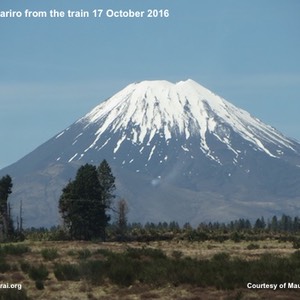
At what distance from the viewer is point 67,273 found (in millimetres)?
37188

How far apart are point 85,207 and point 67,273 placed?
2078 inches

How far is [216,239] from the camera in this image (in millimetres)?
86875

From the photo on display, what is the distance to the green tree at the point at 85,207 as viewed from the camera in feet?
293

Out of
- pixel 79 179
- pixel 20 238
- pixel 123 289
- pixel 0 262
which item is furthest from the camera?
pixel 79 179

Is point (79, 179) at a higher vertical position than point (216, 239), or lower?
higher

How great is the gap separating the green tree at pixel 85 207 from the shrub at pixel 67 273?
167 ft

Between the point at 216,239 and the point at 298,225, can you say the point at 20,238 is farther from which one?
the point at 298,225

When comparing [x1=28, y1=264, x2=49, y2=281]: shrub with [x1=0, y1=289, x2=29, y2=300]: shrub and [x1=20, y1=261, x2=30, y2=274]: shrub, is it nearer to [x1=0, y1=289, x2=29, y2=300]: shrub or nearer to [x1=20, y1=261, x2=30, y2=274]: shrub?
[x1=20, y1=261, x2=30, y2=274]: shrub

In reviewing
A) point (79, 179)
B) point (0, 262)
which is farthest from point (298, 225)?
point (0, 262)

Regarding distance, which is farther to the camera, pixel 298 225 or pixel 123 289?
pixel 298 225

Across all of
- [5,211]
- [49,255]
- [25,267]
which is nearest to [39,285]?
[25,267]

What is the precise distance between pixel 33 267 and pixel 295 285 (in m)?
12.7

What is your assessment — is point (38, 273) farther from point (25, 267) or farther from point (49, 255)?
point (49, 255)

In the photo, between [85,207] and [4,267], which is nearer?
[4,267]
